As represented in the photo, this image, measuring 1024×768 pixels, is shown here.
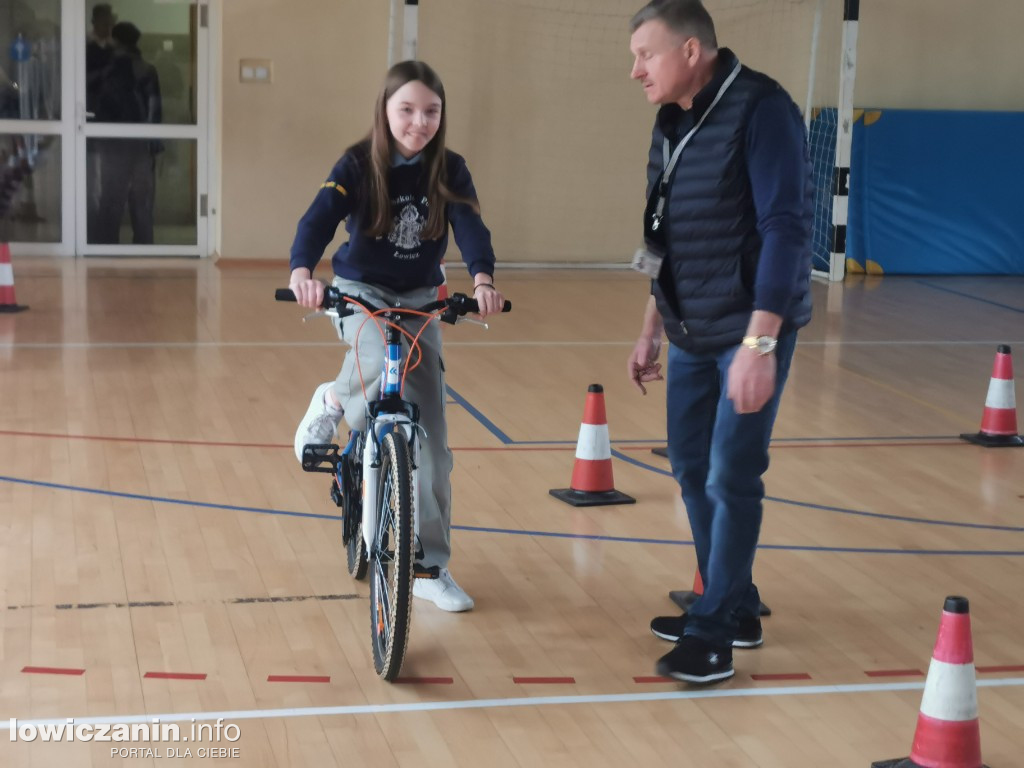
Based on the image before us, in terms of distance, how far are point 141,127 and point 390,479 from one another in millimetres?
8628

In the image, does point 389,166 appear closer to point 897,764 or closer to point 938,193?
point 897,764

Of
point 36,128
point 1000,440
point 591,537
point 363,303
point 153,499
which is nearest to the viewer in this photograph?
point 363,303

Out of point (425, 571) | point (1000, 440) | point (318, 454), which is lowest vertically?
point (1000, 440)

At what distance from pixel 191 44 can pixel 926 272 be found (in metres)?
6.44

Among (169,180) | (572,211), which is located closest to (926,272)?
(572,211)

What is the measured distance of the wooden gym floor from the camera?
3.12 m

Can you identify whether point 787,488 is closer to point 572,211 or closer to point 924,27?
point 572,211

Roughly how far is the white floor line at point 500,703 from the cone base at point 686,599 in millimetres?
513

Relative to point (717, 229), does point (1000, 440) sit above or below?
below

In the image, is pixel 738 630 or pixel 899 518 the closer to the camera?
pixel 738 630

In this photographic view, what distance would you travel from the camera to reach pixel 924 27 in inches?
476

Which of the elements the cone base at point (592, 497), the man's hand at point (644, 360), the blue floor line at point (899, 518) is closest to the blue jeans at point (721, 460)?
the man's hand at point (644, 360)

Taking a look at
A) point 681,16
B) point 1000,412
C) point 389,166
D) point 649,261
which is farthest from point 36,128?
point 681,16

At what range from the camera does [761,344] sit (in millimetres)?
3111
